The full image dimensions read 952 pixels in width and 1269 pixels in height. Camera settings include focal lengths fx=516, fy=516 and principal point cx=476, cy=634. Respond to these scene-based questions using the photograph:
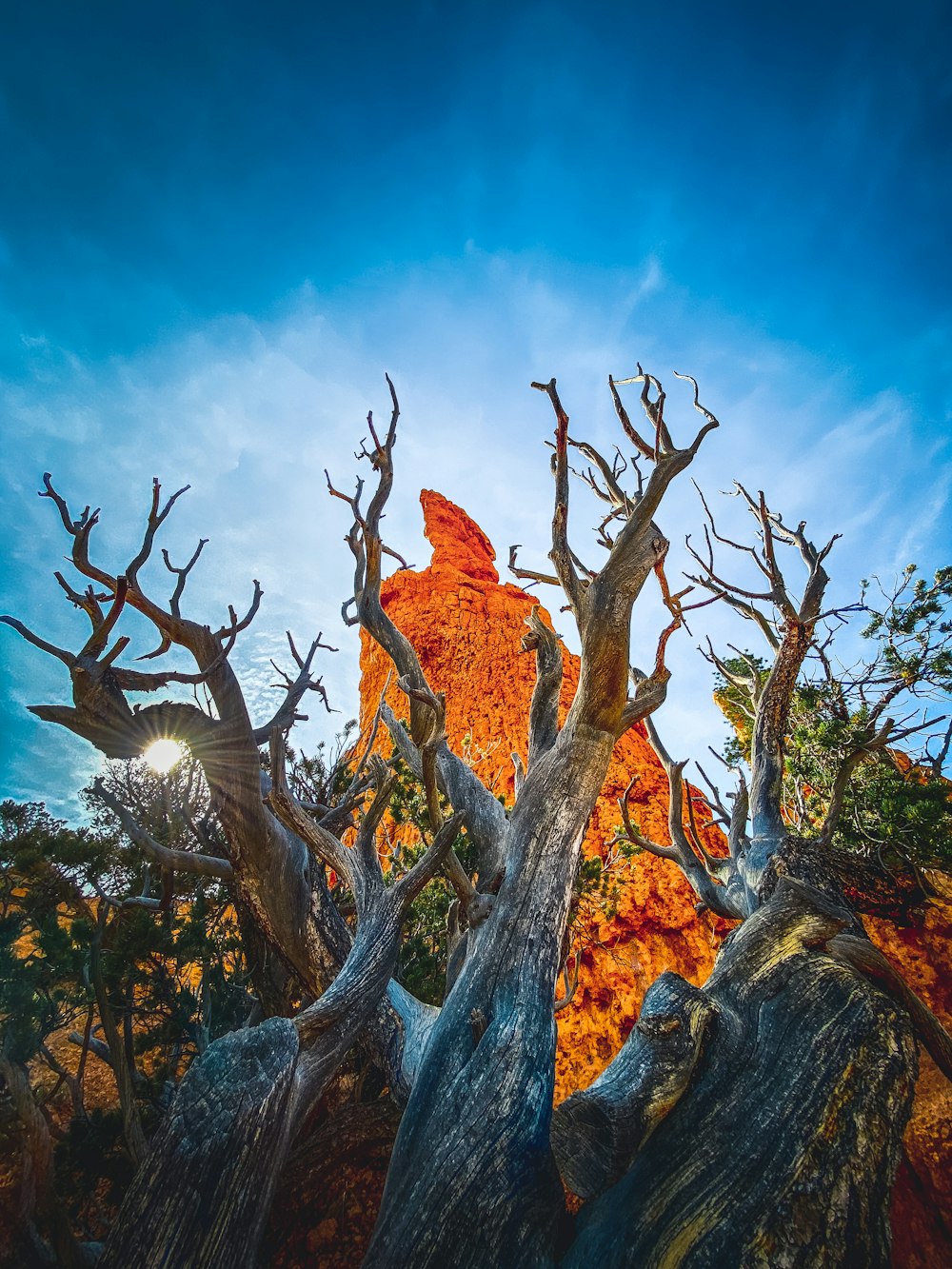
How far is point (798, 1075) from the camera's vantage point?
2.01m

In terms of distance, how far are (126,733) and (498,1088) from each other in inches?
145

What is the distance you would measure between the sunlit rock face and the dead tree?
6.02 ft

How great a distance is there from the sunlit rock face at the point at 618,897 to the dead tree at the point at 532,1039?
1834mm

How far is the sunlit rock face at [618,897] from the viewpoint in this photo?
666 centimetres

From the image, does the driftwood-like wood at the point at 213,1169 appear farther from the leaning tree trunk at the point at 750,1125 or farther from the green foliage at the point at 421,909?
the green foliage at the point at 421,909

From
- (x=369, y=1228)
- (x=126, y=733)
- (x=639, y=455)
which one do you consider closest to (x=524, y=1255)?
(x=369, y=1228)

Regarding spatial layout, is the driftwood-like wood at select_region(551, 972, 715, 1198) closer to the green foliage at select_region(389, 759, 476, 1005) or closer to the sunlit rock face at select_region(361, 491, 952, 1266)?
the sunlit rock face at select_region(361, 491, 952, 1266)

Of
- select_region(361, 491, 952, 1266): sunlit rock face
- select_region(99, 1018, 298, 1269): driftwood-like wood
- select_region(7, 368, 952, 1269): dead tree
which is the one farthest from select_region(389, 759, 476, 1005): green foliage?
select_region(99, 1018, 298, 1269): driftwood-like wood

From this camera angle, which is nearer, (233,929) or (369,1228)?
(369,1228)

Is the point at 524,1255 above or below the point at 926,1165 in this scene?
above

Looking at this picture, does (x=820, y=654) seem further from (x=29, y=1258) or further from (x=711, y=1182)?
(x=29, y=1258)

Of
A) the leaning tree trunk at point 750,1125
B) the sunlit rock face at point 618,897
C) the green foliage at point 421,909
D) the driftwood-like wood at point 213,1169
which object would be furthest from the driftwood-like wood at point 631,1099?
the green foliage at point 421,909

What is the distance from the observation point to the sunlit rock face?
21.8 ft

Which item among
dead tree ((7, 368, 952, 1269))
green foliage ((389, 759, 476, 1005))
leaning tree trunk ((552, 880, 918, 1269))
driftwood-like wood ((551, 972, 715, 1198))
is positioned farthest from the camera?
green foliage ((389, 759, 476, 1005))
